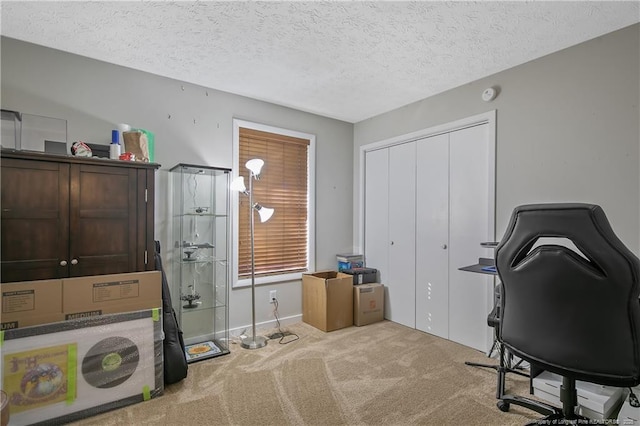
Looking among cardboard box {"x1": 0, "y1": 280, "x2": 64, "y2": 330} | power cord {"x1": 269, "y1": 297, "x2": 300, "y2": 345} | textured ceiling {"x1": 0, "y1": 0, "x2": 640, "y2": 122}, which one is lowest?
power cord {"x1": 269, "y1": 297, "x2": 300, "y2": 345}

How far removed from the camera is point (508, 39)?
243 centimetres

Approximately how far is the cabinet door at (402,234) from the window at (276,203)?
99 centimetres

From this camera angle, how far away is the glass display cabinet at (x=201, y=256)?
3090 millimetres

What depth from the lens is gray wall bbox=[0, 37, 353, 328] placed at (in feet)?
8.30

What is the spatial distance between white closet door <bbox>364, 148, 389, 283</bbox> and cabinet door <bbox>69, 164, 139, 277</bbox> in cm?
269

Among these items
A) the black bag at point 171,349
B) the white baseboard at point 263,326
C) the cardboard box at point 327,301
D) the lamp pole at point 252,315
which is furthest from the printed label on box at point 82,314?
the cardboard box at point 327,301

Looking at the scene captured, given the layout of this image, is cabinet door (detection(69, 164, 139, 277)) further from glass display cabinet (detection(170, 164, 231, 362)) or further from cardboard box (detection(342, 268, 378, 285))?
cardboard box (detection(342, 268, 378, 285))

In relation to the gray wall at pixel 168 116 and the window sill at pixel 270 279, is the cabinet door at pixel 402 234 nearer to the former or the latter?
the gray wall at pixel 168 116

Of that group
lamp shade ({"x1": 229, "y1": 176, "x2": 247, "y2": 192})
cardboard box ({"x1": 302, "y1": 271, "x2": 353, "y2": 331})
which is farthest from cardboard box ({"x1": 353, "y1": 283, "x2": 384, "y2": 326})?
lamp shade ({"x1": 229, "y1": 176, "x2": 247, "y2": 192})

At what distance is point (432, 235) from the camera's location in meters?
3.54

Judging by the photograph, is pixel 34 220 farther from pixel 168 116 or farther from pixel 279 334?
pixel 279 334

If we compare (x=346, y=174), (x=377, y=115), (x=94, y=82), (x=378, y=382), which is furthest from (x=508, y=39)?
(x=94, y=82)

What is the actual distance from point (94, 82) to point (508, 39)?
330cm

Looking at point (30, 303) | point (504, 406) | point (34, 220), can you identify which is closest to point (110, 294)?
point (30, 303)
